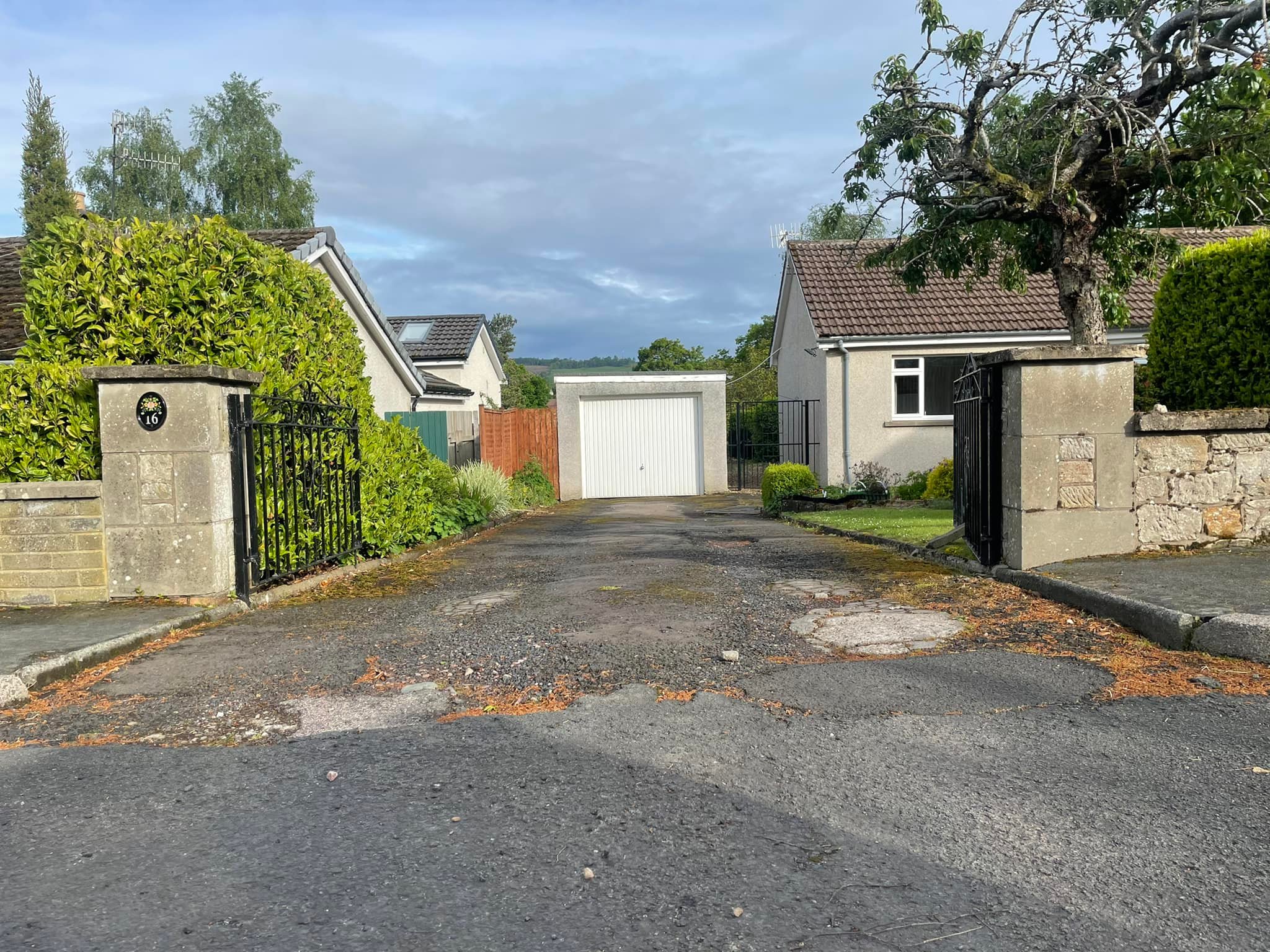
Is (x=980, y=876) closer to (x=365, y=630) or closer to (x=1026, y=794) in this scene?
(x=1026, y=794)

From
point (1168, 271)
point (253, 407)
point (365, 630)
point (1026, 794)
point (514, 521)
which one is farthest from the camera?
point (514, 521)

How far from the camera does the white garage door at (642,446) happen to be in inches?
896

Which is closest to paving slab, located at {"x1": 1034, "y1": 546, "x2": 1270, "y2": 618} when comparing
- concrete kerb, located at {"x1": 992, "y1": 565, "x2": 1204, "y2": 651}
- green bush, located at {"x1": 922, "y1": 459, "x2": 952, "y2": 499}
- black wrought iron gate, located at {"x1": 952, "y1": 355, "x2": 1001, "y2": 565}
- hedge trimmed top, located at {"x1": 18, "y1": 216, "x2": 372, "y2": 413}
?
concrete kerb, located at {"x1": 992, "y1": 565, "x2": 1204, "y2": 651}

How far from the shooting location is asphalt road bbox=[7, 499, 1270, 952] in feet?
7.97

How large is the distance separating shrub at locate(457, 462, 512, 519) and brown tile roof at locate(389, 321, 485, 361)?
39.3 feet

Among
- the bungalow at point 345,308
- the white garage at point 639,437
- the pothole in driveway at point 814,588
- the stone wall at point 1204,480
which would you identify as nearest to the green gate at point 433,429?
the bungalow at point 345,308

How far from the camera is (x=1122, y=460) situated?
7164mm

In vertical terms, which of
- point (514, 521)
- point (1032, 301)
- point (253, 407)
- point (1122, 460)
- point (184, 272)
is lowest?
point (514, 521)

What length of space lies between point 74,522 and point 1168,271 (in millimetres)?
11020

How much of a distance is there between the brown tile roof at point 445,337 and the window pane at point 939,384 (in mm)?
14757

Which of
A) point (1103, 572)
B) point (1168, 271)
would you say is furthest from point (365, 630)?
point (1168, 271)

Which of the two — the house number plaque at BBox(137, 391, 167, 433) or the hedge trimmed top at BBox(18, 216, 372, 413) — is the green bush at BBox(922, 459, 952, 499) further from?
the house number plaque at BBox(137, 391, 167, 433)

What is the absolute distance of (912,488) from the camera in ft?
58.2

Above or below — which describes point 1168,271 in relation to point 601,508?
above
